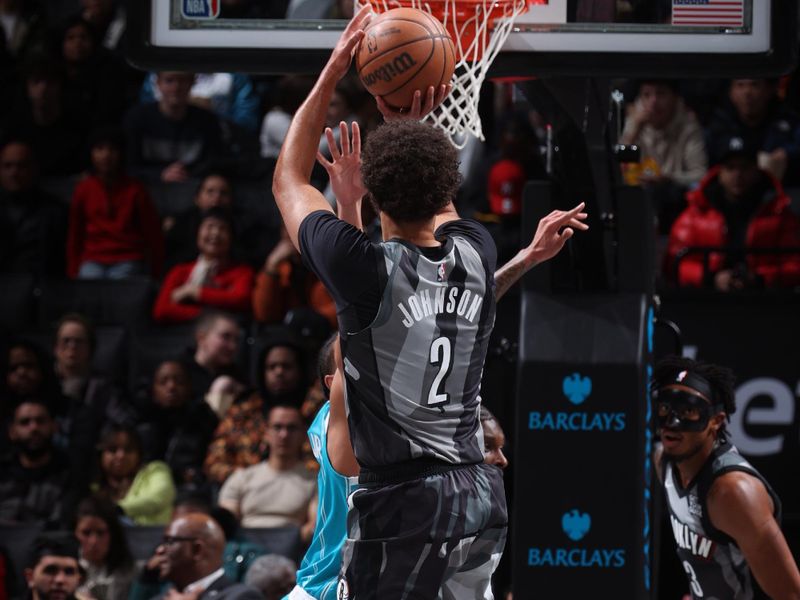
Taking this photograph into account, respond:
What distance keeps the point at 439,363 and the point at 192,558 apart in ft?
11.5

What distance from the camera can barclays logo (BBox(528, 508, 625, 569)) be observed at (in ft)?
19.2

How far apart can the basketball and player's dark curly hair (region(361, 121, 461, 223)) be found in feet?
1.23

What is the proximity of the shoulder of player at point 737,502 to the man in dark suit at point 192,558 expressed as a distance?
101 inches

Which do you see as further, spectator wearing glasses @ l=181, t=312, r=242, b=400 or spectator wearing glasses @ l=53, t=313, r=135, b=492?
spectator wearing glasses @ l=181, t=312, r=242, b=400

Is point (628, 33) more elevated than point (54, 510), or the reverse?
point (628, 33)

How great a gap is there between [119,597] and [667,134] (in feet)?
16.1

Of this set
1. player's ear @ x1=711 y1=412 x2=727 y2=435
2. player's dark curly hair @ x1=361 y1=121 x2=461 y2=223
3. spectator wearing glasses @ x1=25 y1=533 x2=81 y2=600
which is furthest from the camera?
spectator wearing glasses @ x1=25 y1=533 x2=81 y2=600

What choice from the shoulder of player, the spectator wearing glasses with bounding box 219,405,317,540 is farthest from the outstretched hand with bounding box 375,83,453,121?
the spectator wearing glasses with bounding box 219,405,317,540

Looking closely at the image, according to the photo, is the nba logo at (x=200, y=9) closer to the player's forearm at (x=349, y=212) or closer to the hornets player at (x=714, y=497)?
the player's forearm at (x=349, y=212)

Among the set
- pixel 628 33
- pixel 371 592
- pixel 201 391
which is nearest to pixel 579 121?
pixel 628 33

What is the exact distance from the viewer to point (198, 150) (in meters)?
10.8

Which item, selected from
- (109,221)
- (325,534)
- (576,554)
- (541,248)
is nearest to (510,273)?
(541,248)

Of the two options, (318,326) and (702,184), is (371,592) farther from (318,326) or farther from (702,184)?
(702,184)

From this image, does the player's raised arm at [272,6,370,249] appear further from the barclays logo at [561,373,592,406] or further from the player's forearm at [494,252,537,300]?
the barclays logo at [561,373,592,406]
